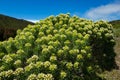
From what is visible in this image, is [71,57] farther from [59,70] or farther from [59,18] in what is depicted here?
[59,18]

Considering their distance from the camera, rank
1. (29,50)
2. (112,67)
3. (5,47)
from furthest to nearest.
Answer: (112,67) → (5,47) → (29,50)

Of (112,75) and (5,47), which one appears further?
(112,75)

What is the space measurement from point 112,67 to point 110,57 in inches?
A: 34.5

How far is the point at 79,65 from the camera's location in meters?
13.8

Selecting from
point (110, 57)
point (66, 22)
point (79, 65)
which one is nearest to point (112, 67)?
point (110, 57)

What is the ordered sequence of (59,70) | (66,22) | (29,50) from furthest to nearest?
(66,22), (29,50), (59,70)

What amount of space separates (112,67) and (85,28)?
18.6ft

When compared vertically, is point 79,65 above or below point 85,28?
below

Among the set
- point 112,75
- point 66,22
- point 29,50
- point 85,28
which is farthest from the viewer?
point 112,75

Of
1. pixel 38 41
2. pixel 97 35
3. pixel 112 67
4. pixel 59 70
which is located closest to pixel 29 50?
pixel 38 41

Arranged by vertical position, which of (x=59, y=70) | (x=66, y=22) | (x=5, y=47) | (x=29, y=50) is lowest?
(x=59, y=70)

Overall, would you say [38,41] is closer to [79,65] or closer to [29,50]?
[29,50]

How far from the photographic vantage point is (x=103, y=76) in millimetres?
19172

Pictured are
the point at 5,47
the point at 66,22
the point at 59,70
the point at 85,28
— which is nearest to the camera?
the point at 59,70
